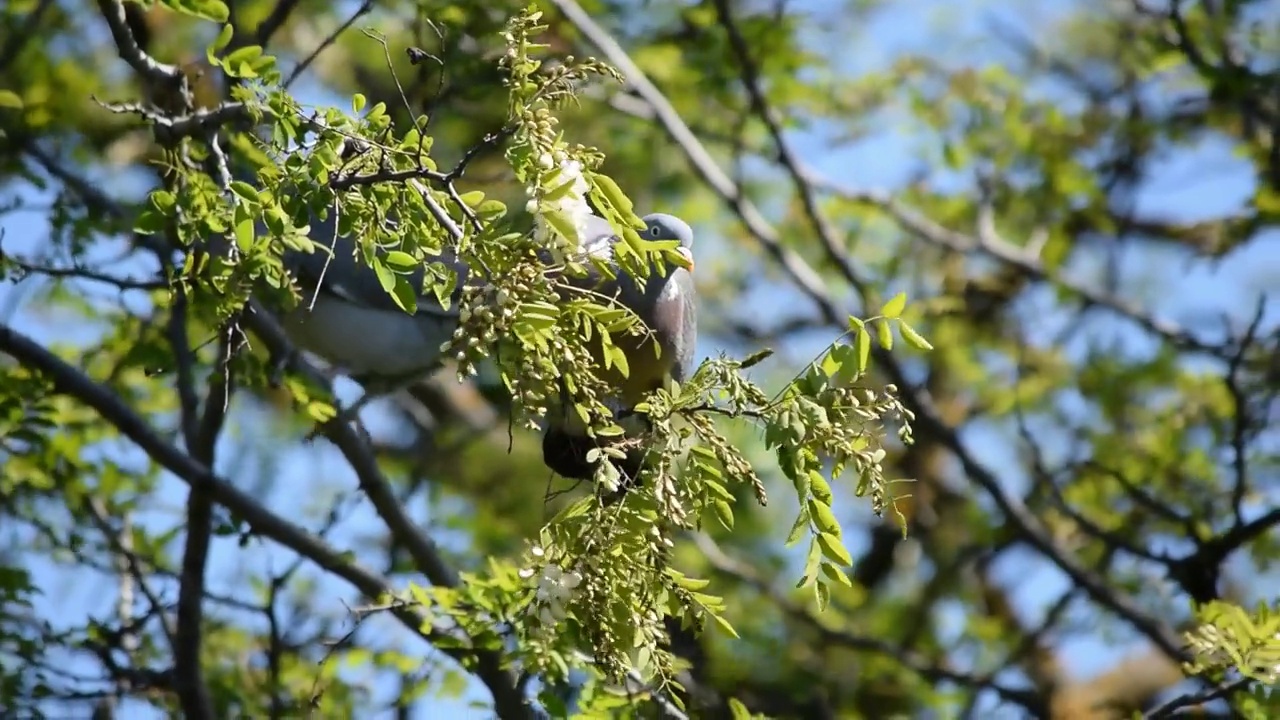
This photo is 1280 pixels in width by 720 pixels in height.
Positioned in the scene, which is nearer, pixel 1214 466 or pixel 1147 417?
pixel 1214 466

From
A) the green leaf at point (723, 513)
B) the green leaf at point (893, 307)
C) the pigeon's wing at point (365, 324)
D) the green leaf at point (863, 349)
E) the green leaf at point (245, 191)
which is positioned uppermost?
the pigeon's wing at point (365, 324)

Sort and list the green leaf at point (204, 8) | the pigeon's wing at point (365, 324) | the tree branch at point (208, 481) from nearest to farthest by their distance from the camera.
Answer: the green leaf at point (204, 8) → the tree branch at point (208, 481) → the pigeon's wing at point (365, 324)

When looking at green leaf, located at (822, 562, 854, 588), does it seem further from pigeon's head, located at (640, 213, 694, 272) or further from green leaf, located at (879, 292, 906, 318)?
pigeon's head, located at (640, 213, 694, 272)

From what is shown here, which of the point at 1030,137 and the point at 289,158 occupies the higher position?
the point at 1030,137

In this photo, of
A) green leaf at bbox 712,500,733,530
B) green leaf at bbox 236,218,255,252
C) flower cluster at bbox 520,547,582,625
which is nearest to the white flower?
flower cluster at bbox 520,547,582,625

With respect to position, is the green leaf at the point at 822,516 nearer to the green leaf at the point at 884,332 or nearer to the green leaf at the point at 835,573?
the green leaf at the point at 835,573

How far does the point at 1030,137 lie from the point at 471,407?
3.55m

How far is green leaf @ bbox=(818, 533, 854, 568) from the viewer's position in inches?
89.7

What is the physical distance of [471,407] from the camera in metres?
8.55

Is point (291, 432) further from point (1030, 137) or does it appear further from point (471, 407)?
point (1030, 137)

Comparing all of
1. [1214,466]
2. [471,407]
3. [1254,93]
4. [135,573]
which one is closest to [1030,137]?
[1254,93]

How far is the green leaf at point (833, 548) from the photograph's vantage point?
2277 mm

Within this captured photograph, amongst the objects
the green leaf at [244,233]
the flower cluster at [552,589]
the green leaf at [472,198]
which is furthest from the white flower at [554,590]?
the green leaf at [244,233]

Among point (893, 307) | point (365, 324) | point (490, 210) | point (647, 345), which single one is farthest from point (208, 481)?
point (893, 307)
